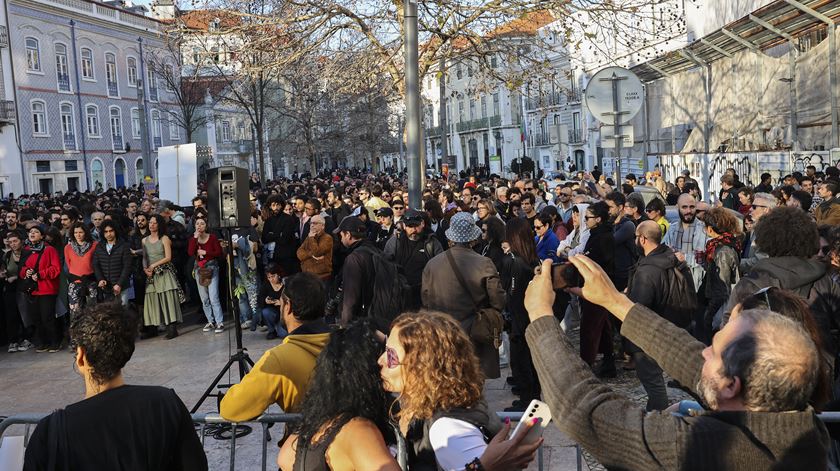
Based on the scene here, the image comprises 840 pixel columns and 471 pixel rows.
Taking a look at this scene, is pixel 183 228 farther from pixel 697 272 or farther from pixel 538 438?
pixel 538 438

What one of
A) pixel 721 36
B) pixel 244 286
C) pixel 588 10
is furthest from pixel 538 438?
pixel 721 36

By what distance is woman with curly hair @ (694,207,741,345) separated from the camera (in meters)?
7.16

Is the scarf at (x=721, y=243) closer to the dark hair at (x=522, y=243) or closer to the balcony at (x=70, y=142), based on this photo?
the dark hair at (x=522, y=243)

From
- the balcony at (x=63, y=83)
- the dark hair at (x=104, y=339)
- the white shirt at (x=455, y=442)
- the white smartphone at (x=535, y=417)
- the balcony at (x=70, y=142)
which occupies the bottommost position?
the white shirt at (x=455, y=442)

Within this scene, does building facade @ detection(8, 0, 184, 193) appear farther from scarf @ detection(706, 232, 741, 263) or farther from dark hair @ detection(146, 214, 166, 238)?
scarf @ detection(706, 232, 741, 263)

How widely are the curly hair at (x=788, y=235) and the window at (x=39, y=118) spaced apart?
44.4m

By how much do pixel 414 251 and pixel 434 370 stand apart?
558cm

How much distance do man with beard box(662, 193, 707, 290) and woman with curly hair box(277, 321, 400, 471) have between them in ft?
20.1

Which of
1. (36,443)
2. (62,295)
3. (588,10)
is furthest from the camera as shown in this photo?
(588,10)

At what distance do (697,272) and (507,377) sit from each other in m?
2.23

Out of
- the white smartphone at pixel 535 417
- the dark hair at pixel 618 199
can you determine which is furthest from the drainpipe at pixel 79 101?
the white smartphone at pixel 535 417

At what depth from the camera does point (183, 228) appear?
12.8 metres

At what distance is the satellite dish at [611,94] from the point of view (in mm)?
9218

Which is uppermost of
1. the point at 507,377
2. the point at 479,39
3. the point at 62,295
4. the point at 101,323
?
the point at 479,39
